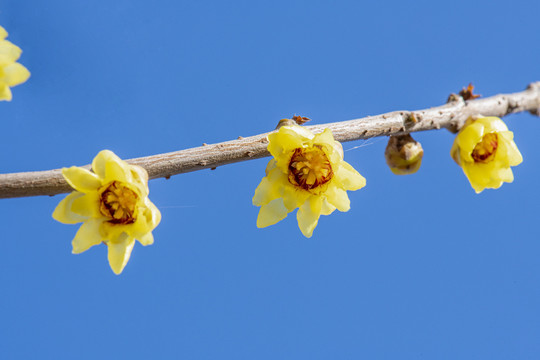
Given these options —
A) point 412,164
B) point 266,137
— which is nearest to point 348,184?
point 266,137

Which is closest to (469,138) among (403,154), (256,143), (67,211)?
(403,154)

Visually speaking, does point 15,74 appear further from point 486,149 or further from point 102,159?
point 486,149

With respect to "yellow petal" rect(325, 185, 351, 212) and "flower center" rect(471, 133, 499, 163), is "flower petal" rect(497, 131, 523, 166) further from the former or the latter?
"yellow petal" rect(325, 185, 351, 212)

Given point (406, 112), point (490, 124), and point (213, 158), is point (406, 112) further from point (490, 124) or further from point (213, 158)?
point (213, 158)

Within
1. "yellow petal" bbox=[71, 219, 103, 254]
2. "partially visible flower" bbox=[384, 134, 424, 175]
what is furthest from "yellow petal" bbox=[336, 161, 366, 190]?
"yellow petal" bbox=[71, 219, 103, 254]

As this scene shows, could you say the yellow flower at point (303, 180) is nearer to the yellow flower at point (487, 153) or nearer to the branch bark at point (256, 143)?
the branch bark at point (256, 143)
